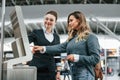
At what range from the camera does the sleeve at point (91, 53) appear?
2.52 meters

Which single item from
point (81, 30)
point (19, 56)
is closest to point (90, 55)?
point (81, 30)

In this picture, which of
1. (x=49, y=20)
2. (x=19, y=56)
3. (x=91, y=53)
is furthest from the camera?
(x=49, y=20)

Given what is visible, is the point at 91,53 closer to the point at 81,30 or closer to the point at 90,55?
the point at 90,55

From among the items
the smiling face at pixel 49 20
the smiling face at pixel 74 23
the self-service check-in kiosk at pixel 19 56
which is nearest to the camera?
the self-service check-in kiosk at pixel 19 56

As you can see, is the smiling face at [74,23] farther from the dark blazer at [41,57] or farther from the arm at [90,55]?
the dark blazer at [41,57]

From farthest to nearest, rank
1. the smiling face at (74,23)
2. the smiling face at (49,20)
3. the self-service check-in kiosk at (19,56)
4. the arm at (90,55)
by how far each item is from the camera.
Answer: the smiling face at (49,20), the smiling face at (74,23), the arm at (90,55), the self-service check-in kiosk at (19,56)

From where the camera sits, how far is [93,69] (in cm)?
266

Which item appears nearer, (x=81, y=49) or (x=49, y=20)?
(x=81, y=49)

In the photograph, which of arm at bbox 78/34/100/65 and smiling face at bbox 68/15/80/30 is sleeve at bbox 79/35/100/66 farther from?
smiling face at bbox 68/15/80/30

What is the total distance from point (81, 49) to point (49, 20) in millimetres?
904

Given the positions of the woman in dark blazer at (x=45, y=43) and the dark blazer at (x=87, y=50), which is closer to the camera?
the dark blazer at (x=87, y=50)

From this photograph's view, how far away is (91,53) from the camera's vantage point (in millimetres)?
2566

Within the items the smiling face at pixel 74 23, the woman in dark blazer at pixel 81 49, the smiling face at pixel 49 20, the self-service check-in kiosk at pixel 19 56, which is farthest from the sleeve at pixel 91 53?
the smiling face at pixel 49 20

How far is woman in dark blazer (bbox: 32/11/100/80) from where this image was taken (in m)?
2.53
